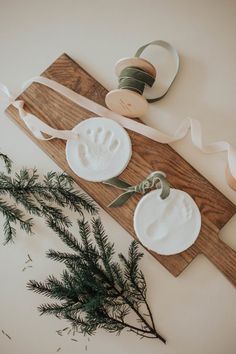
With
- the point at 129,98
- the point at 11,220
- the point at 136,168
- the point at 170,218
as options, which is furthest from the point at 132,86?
the point at 11,220

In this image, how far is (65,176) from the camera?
1169mm

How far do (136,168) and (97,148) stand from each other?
14 cm

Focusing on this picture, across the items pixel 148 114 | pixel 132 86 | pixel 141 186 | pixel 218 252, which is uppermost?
pixel 132 86

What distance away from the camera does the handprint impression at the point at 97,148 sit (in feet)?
3.85

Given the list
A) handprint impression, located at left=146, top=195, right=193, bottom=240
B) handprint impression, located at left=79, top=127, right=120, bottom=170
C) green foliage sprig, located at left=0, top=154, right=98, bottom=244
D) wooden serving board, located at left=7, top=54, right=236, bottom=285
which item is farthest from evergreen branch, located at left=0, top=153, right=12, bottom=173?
handprint impression, located at left=146, top=195, right=193, bottom=240

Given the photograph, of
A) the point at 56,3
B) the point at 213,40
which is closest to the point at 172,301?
the point at 213,40

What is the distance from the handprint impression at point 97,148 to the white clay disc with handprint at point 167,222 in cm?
18

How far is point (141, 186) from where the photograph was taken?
3.62ft

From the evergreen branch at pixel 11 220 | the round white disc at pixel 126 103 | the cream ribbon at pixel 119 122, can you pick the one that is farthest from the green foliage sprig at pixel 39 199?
the round white disc at pixel 126 103

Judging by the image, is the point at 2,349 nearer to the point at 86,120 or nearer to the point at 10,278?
the point at 10,278

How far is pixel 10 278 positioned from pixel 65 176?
1.22 feet

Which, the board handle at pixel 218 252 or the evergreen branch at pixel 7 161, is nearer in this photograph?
the board handle at pixel 218 252

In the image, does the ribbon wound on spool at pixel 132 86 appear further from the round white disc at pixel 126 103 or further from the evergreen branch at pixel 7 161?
the evergreen branch at pixel 7 161

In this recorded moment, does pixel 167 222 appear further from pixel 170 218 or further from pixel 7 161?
pixel 7 161
